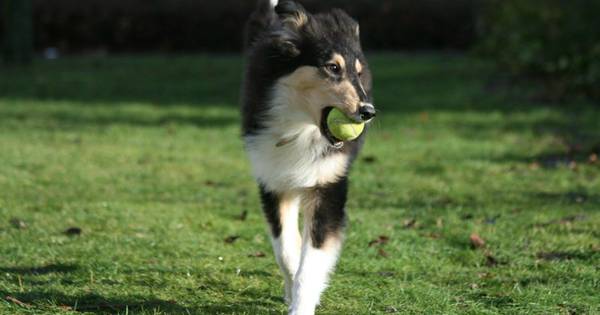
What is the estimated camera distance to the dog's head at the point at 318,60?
4.57 metres

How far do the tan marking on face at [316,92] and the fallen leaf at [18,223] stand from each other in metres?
2.75

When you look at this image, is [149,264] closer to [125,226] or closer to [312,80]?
[125,226]

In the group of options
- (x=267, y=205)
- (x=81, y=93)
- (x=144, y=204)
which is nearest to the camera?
(x=267, y=205)

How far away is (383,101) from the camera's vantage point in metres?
14.5

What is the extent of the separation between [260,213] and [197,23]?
17761 mm

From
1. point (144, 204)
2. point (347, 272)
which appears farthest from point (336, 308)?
point (144, 204)

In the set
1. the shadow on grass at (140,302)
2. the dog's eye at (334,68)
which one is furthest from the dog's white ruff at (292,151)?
the shadow on grass at (140,302)

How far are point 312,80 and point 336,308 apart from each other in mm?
1305

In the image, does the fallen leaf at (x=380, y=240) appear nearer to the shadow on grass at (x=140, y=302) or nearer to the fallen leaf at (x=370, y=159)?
the shadow on grass at (x=140, y=302)

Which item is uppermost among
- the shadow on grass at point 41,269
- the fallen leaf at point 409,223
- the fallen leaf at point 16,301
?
the fallen leaf at point 16,301

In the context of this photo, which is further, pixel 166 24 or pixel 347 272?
pixel 166 24

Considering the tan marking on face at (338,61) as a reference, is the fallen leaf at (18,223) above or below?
below

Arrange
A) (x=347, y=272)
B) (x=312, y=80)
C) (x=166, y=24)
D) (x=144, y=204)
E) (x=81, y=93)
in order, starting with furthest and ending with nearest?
(x=166, y=24) < (x=81, y=93) < (x=144, y=204) < (x=347, y=272) < (x=312, y=80)

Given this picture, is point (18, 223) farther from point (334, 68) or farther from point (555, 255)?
point (555, 255)
